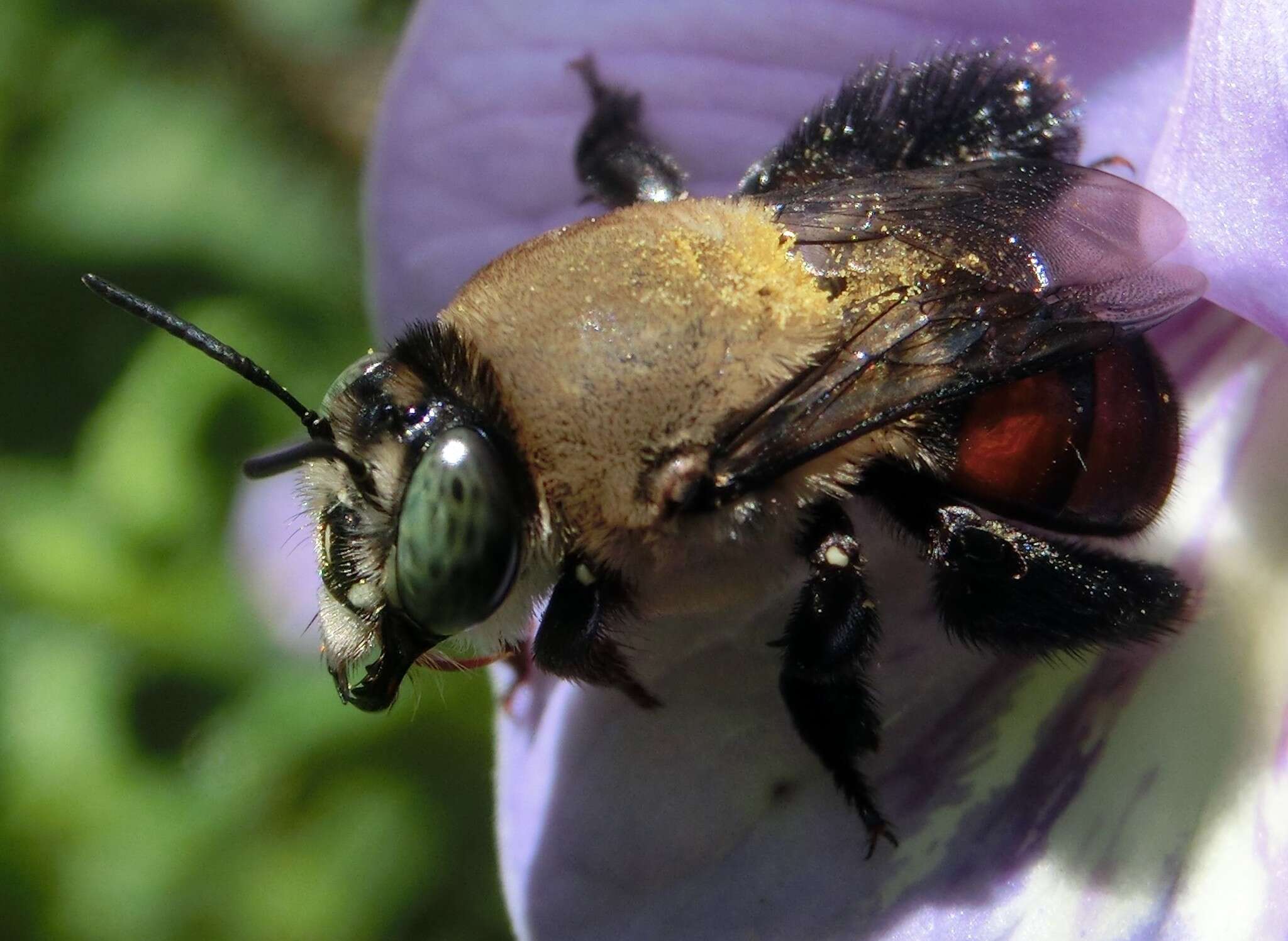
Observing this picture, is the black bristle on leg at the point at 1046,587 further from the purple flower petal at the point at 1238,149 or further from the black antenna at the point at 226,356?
the black antenna at the point at 226,356

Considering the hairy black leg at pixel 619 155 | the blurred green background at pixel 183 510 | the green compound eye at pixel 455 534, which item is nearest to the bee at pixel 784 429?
the green compound eye at pixel 455 534

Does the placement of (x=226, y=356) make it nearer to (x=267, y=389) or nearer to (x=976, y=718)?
(x=267, y=389)

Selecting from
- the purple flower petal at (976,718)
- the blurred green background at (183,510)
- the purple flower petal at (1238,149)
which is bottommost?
the blurred green background at (183,510)

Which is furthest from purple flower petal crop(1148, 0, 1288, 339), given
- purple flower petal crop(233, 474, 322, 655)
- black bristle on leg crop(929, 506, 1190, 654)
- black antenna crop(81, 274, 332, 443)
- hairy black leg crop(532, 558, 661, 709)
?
purple flower petal crop(233, 474, 322, 655)

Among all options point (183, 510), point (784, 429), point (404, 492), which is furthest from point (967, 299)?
point (183, 510)

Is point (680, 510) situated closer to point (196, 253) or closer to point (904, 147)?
point (904, 147)

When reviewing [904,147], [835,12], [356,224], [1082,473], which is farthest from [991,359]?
[356,224]
